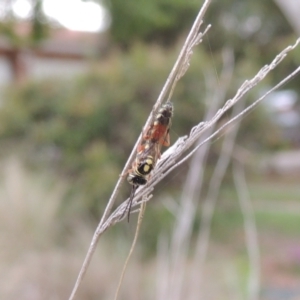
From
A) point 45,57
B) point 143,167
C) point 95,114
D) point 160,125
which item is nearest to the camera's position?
point 143,167

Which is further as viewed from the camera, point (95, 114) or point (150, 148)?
point (95, 114)

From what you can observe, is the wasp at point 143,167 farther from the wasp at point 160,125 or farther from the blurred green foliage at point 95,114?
the blurred green foliage at point 95,114

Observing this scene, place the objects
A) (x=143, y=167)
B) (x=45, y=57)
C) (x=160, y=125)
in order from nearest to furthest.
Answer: (x=143, y=167), (x=160, y=125), (x=45, y=57)

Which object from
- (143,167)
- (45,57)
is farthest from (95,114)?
(45,57)

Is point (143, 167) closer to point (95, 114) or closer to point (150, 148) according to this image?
point (150, 148)

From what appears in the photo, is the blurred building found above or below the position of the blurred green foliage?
above

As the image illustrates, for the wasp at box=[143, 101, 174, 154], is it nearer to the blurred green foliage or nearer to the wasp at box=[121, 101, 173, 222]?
the wasp at box=[121, 101, 173, 222]

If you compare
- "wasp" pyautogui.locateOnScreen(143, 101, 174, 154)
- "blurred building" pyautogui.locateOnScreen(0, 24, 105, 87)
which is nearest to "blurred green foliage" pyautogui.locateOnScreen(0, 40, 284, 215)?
"wasp" pyautogui.locateOnScreen(143, 101, 174, 154)

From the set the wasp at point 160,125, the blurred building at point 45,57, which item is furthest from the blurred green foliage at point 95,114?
the blurred building at point 45,57

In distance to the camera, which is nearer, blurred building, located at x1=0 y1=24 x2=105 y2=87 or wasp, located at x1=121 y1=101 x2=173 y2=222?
wasp, located at x1=121 y1=101 x2=173 y2=222

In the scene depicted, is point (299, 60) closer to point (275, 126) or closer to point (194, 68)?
point (194, 68)
